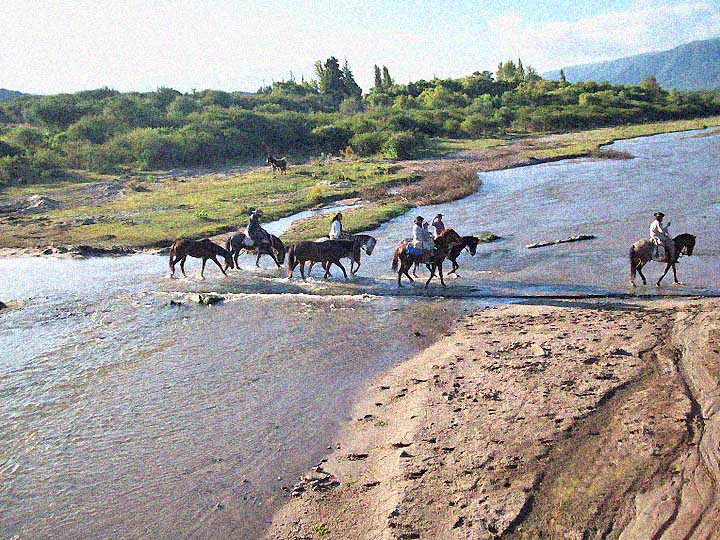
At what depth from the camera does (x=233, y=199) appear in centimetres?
3011

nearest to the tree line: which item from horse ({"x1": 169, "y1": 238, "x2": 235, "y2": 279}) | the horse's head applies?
horse ({"x1": 169, "y1": 238, "x2": 235, "y2": 279})

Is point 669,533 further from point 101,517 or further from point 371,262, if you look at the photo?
point 371,262

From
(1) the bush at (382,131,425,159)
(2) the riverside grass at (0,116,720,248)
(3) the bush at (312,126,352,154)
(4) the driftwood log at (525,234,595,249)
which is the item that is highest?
(3) the bush at (312,126,352,154)

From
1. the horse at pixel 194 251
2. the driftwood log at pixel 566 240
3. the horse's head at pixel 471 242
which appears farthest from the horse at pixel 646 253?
the horse at pixel 194 251

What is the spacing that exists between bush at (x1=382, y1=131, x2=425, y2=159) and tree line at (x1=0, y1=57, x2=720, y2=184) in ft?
0.28

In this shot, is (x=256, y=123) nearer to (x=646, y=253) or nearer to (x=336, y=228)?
(x=336, y=228)

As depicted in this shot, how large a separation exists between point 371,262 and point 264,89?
284ft

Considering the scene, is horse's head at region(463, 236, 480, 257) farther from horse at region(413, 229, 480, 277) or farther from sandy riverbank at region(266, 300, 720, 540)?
sandy riverbank at region(266, 300, 720, 540)

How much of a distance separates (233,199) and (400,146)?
18.4 m

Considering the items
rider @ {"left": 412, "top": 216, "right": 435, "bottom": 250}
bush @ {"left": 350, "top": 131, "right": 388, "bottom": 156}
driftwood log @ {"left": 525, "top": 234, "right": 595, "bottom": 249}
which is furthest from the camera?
bush @ {"left": 350, "top": 131, "right": 388, "bottom": 156}

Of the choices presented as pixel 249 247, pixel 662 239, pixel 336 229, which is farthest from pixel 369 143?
pixel 662 239

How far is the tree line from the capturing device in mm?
42750

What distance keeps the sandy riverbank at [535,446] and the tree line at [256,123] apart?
112 feet

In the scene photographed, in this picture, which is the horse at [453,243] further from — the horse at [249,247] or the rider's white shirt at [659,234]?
the rider's white shirt at [659,234]
